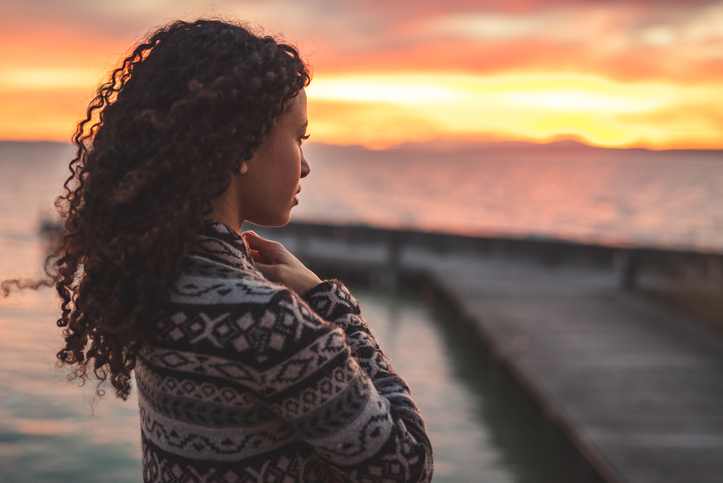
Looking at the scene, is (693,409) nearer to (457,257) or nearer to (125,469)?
(125,469)

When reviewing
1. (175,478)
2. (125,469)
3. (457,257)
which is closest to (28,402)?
(125,469)

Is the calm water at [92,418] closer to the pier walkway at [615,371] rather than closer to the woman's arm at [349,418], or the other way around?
the pier walkway at [615,371]

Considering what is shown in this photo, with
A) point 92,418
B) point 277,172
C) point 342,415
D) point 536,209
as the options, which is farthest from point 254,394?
point 536,209

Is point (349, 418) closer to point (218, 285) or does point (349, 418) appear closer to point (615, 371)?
point (218, 285)

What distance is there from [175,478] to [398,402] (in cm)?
42

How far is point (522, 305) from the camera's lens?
11.3 metres

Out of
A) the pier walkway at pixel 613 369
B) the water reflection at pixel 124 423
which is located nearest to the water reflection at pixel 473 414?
the water reflection at pixel 124 423

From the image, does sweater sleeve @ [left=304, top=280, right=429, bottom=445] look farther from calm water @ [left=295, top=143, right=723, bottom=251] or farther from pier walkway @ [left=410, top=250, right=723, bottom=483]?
calm water @ [left=295, top=143, right=723, bottom=251]

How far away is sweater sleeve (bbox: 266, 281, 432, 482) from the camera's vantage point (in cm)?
105

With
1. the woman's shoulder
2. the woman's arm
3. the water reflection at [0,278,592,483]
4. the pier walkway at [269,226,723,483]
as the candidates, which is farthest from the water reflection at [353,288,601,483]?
the woman's shoulder

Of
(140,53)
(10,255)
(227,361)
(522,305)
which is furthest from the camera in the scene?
(10,255)

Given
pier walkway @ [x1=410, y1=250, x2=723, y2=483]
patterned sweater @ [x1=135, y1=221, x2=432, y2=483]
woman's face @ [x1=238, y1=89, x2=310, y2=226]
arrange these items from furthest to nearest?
1. pier walkway @ [x1=410, y1=250, x2=723, y2=483]
2. woman's face @ [x1=238, y1=89, x2=310, y2=226]
3. patterned sweater @ [x1=135, y1=221, x2=432, y2=483]

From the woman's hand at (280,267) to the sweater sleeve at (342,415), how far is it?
0.26 metres

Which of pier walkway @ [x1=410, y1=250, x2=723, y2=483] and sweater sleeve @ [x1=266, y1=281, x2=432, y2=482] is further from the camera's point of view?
pier walkway @ [x1=410, y1=250, x2=723, y2=483]
